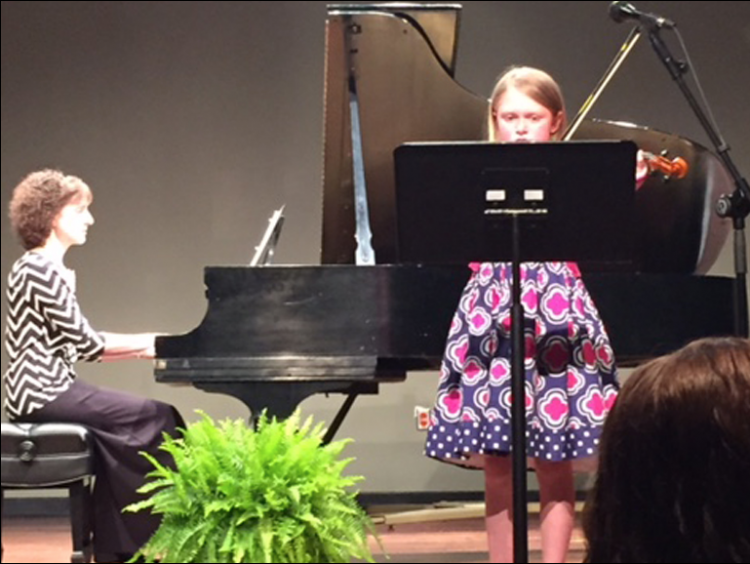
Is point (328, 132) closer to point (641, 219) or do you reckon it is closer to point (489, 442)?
point (641, 219)

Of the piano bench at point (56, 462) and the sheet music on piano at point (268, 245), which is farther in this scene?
the sheet music on piano at point (268, 245)

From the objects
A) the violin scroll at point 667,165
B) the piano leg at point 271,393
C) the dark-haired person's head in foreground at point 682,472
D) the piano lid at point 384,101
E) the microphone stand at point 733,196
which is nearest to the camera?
the dark-haired person's head in foreground at point 682,472

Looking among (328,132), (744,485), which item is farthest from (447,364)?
(744,485)

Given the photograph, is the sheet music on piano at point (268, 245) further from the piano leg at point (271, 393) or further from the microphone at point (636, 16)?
the microphone at point (636, 16)

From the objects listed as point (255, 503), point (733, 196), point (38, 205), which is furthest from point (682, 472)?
point (38, 205)

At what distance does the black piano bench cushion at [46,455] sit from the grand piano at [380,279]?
1.36 feet

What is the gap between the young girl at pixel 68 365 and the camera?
12.3 ft

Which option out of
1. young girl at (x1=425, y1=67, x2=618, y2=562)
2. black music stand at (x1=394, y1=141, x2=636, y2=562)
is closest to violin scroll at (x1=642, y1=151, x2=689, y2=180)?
young girl at (x1=425, y1=67, x2=618, y2=562)

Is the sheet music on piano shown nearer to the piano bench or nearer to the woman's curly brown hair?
the woman's curly brown hair

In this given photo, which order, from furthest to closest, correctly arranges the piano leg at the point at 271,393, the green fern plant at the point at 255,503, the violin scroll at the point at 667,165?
the violin scroll at the point at 667,165, the piano leg at the point at 271,393, the green fern plant at the point at 255,503

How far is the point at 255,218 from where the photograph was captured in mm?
5703

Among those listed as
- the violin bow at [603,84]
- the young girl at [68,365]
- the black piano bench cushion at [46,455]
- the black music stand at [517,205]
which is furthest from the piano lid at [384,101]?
the black music stand at [517,205]

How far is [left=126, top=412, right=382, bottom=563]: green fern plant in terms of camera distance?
5.31 ft

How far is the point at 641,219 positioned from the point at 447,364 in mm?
1332
